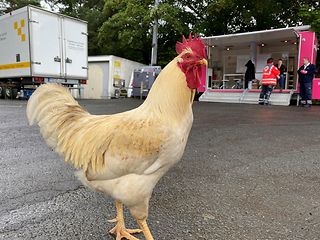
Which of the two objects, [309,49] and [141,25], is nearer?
[309,49]

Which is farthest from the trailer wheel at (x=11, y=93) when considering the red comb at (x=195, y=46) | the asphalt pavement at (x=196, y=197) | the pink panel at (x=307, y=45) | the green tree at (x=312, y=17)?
the red comb at (x=195, y=46)

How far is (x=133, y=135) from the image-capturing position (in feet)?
7.07

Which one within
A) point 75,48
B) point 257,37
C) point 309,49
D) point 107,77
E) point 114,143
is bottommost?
point 114,143

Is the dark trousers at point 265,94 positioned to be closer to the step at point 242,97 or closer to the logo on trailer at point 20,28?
the step at point 242,97

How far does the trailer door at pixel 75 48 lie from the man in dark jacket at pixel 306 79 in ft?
38.9

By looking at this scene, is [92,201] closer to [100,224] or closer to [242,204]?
[100,224]

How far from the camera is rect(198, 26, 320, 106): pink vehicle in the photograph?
15133mm

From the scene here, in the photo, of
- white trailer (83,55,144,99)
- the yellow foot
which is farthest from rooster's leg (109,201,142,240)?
white trailer (83,55,144,99)

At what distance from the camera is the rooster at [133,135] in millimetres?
2156

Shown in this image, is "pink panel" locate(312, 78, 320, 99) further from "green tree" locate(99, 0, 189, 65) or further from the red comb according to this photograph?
the red comb

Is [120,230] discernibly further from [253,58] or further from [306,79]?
[253,58]

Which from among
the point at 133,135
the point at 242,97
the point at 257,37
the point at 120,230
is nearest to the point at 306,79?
the point at 242,97

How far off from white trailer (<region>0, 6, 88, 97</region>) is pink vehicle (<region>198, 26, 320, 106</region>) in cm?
754

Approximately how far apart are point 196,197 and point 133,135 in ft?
4.94
